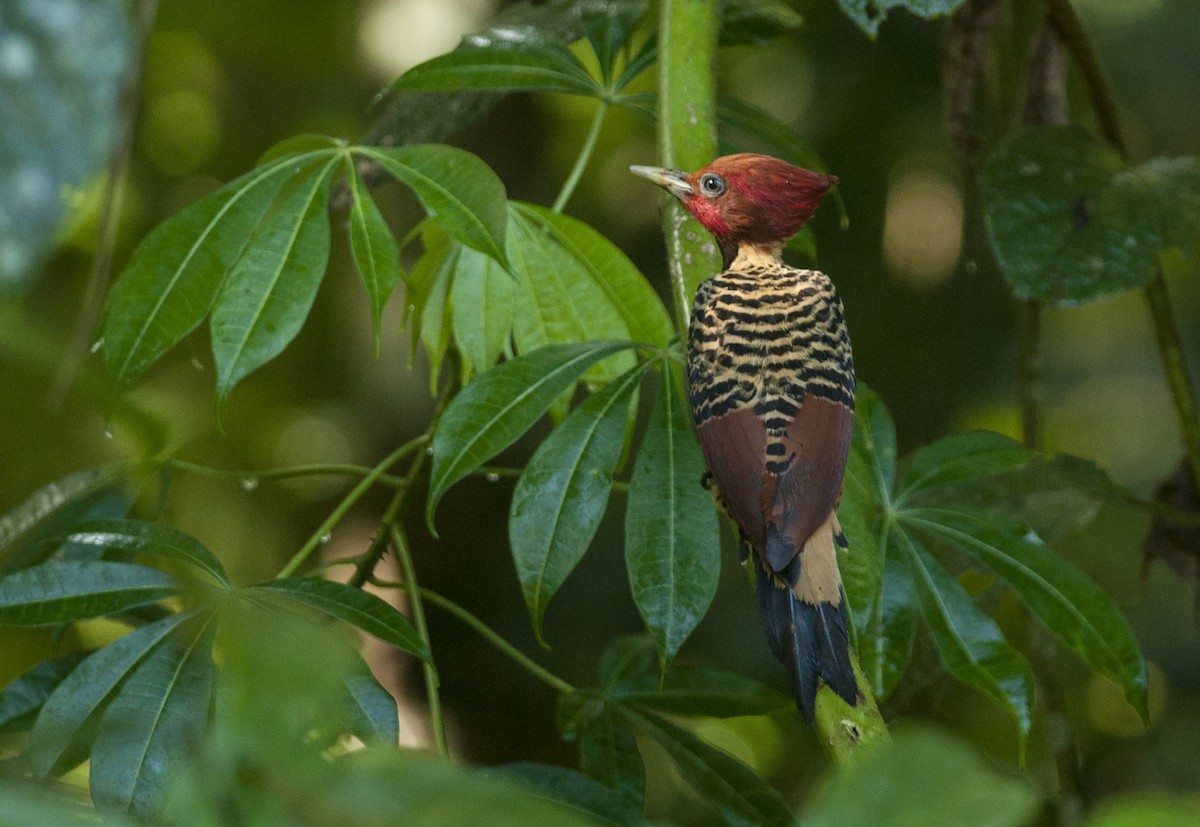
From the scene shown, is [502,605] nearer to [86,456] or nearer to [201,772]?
[86,456]

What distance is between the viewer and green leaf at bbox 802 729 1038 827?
0.56m

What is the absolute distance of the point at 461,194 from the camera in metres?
1.52

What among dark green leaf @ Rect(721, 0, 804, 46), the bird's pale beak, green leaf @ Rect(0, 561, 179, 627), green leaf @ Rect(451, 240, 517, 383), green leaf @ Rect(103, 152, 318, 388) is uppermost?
dark green leaf @ Rect(721, 0, 804, 46)

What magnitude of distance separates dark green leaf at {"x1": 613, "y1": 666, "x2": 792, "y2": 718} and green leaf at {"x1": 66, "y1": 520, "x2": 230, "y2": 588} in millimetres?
688

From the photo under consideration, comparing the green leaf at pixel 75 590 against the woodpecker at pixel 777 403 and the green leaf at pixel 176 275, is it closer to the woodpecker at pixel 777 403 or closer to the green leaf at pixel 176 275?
the green leaf at pixel 176 275

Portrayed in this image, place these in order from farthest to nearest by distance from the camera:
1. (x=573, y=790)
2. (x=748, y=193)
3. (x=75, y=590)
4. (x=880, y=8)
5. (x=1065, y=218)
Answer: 1. (x=1065, y=218)
2. (x=880, y=8)
3. (x=748, y=193)
4. (x=573, y=790)
5. (x=75, y=590)

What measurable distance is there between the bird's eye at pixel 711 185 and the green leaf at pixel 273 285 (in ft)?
1.66

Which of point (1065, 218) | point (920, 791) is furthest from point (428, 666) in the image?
point (1065, 218)

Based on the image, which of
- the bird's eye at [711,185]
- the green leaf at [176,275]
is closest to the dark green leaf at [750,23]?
the bird's eye at [711,185]

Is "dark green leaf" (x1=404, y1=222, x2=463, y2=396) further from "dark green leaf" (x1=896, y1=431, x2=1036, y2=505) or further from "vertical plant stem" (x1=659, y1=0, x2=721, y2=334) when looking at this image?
"dark green leaf" (x1=896, y1=431, x2=1036, y2=505)

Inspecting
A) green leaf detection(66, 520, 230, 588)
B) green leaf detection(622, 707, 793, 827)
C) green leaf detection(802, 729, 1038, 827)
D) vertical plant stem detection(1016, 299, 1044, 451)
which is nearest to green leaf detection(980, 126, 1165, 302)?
vertical plant stem detection(1016, 299, 1044, 451)

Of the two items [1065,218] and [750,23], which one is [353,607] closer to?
[750,23]

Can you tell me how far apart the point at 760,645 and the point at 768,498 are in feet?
7.51

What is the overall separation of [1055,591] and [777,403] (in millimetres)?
483
